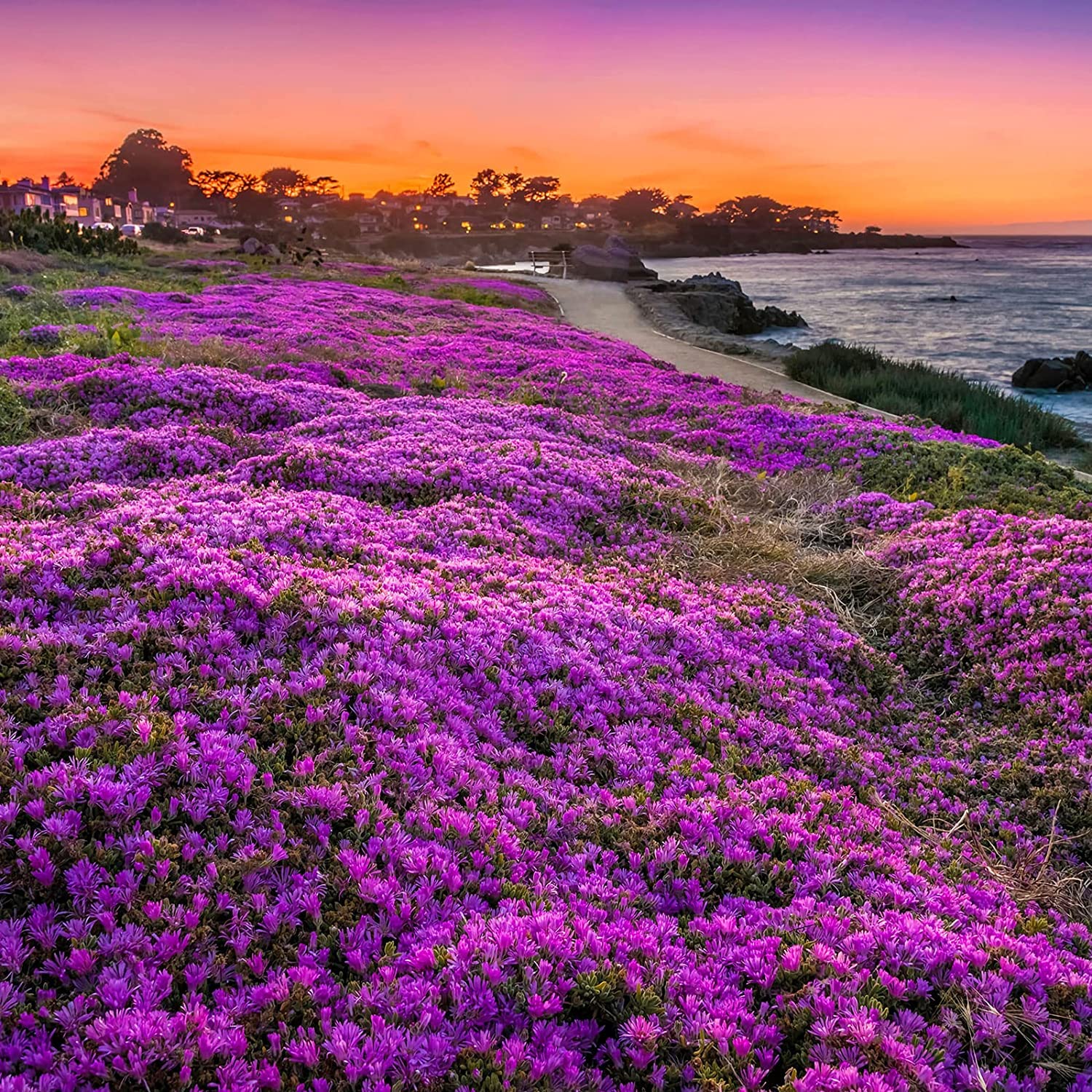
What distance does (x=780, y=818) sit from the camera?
4.11 metres

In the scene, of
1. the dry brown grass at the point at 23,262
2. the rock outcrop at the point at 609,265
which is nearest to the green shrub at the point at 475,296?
the dry brown grass at the point at 23,262

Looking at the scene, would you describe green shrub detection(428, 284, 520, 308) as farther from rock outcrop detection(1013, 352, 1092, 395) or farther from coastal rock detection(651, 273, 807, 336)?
rock outcrop detection(1013, 352, 1092, 395)

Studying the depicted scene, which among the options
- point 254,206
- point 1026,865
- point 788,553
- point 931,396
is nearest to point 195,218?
point 254,206

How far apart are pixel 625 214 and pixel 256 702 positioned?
205621 millimetres

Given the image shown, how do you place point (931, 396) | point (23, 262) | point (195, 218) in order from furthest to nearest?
1. point (195, 218)
2. point (23, 262)
3. point (931, 396)

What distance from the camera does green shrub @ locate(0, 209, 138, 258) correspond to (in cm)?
3578

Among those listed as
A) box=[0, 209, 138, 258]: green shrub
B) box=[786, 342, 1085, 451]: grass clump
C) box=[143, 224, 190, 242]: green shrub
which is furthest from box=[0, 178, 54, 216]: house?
box=[786, 342, 1085, 451]: grass clump

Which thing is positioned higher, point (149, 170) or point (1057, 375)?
point (149, 170)

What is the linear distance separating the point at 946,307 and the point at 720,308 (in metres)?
39.0

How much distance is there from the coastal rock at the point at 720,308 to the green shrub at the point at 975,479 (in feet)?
94.7

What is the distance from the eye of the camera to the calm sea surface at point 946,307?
142 feet

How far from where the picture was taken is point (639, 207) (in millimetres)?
190250

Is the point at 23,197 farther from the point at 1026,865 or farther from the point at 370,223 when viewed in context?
the point at 1026,865

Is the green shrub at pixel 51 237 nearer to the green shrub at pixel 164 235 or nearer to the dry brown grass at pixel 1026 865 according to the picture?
the green shrub at pixel 164 235
